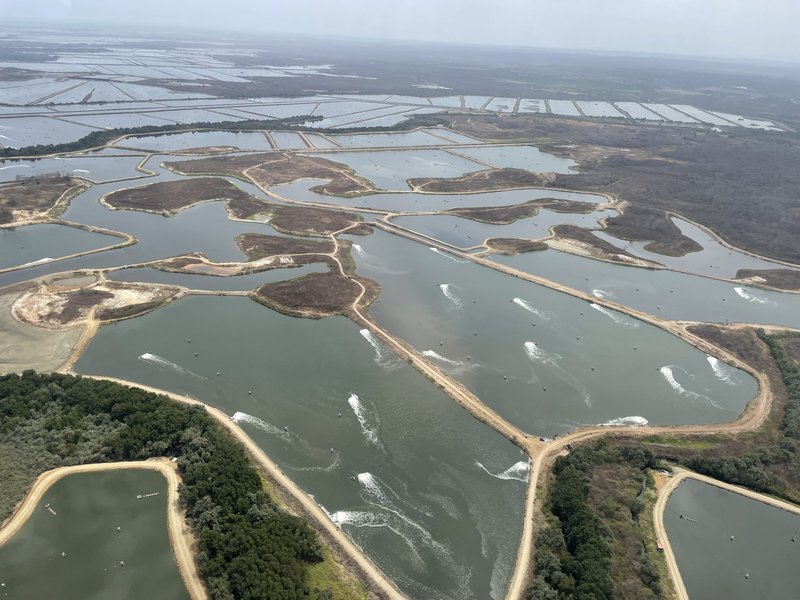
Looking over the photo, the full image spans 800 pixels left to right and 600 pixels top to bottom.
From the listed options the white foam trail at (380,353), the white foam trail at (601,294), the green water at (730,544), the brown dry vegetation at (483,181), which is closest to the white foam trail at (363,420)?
the white foam trail at (380,353)

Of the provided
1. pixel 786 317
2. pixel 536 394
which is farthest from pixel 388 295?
pixel 786 317

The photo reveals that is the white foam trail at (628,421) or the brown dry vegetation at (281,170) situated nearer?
the white foam trail at (628,421)

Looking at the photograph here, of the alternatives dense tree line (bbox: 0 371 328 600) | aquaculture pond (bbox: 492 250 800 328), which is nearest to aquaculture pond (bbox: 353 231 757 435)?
aquaculture pond (bbox: 492 250 800 328)

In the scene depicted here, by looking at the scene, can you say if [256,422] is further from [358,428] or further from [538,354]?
[538,354]

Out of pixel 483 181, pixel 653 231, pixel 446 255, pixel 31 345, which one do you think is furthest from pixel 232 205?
pixel 653 231

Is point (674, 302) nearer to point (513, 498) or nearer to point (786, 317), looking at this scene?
point (786, 317)

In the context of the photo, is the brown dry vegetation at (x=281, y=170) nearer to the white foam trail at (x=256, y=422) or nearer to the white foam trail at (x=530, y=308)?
the white foam trail at (x=530, y=308)
